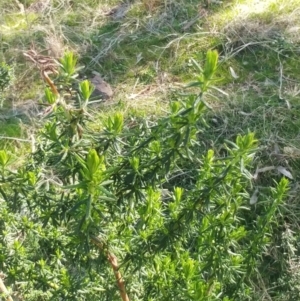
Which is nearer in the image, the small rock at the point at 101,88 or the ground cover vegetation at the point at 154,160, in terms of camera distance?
the ground cover vegetation at the point at 154,160

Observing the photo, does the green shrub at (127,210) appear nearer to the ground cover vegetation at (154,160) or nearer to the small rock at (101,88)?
the ground cover vegetation at (154,160)

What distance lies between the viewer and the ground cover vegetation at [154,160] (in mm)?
1499

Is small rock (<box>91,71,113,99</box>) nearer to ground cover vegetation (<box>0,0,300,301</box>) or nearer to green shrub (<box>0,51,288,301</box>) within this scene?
ground cover vegetation (<box>0,0,300,301</box>)

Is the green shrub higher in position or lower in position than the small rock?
higher

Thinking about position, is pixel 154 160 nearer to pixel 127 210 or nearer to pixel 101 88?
pixel 127 210

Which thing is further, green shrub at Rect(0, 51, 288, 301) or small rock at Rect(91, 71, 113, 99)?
small rock at Rect(91, 71, 113, 99)

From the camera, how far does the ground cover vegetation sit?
1.50 meters

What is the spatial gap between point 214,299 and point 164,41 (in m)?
2.76

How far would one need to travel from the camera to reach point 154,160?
152 cm

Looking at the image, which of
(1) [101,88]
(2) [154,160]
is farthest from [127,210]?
(1) [101,88]

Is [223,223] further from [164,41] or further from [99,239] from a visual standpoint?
[164,41]

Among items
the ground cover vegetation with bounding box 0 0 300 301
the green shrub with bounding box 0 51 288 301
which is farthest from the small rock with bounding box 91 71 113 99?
the green shrub with bounding box 0 51 288 301

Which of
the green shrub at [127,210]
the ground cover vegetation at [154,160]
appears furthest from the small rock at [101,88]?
the green shrub at [127,210]

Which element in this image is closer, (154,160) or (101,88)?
(154,160)
